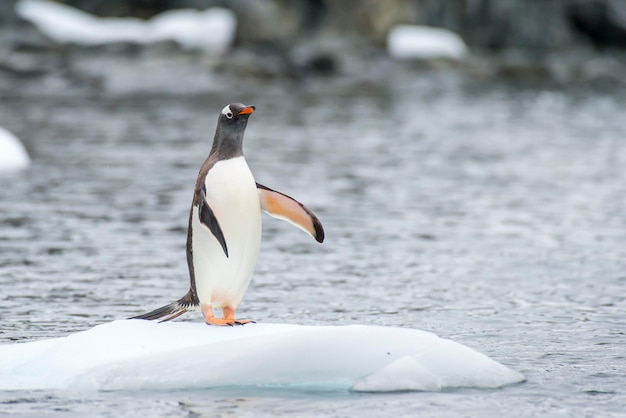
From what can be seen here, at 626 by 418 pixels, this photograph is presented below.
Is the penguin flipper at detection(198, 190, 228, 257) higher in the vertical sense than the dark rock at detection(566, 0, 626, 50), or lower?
higher

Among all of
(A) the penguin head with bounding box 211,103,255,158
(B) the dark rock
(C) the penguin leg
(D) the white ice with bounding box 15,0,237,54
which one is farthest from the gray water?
(B) the dark rock

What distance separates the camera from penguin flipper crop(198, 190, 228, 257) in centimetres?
653

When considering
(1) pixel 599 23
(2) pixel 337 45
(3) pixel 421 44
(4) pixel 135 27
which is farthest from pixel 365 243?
(1) pixel 599 23

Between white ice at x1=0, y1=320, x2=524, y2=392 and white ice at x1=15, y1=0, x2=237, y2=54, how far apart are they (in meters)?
29.8

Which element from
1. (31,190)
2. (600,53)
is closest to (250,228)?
(31,190)

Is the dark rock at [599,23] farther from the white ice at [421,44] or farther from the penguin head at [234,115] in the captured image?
the penguin head at [234,115]

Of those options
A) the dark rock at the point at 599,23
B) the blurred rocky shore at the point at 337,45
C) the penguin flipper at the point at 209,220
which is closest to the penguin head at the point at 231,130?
the penguin flipper at the point at 209,220

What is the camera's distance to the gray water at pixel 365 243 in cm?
630

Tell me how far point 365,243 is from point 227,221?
5.07 metres

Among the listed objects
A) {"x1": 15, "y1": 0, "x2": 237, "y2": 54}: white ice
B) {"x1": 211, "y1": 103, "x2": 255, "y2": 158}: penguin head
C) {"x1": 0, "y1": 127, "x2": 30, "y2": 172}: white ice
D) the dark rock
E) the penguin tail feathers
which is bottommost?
→ {"x1": 15, "y1": 0, "x2": 237, "y2": 54}: white ice

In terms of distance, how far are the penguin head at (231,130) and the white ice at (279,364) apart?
3.19 feet

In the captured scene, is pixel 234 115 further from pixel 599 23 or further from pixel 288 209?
pixel 599 23

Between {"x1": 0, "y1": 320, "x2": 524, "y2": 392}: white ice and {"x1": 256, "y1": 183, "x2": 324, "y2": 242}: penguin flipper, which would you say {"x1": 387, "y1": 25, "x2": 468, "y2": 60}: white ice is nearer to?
{"x1": 256, "y1": 183, "x2": 324, "y2": 242}: penguin flipper

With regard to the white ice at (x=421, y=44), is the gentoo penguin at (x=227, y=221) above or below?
above
